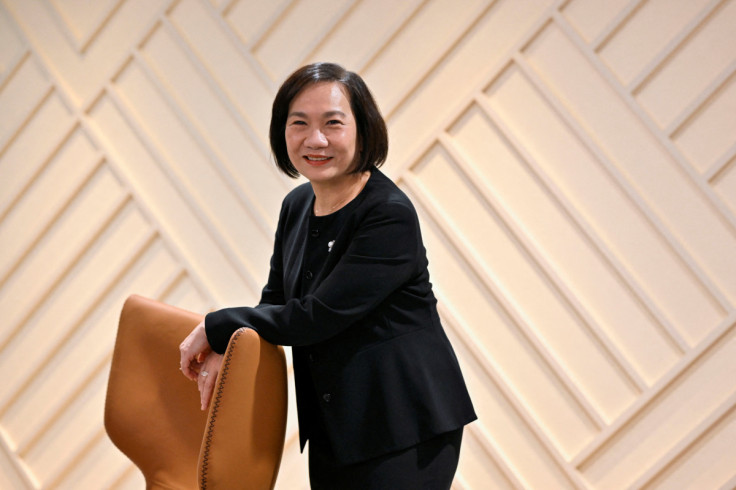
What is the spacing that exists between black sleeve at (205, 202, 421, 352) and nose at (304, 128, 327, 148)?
0.15 metres

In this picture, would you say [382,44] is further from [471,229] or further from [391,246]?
[391,246]

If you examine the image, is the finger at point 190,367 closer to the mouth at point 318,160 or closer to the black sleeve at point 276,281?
the black sleeve at point 276,281

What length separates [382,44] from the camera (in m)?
2.38

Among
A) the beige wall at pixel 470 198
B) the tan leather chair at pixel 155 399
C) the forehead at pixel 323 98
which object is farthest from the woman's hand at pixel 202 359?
the beige wall at pixel 470 198

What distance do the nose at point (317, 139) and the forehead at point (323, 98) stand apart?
4cm

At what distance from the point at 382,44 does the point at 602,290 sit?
942mm

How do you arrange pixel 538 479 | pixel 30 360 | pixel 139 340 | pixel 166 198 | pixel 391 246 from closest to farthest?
1. pixel 391 246
2. pixel 139 340
3. pixel 538 479
4. pixel 166 198
5. pixel 30 360

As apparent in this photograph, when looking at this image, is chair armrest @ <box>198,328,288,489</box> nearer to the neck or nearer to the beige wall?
the neck

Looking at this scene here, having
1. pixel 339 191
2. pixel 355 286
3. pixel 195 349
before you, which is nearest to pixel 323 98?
pixel 339 191

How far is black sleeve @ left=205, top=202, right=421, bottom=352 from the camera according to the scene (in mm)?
1325

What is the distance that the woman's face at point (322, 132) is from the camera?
4.56 feet

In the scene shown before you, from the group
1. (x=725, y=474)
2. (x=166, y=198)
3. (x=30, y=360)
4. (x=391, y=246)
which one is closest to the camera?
(x=391, y=246)

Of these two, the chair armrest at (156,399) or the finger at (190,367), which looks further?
the chair armrest at (156,399)

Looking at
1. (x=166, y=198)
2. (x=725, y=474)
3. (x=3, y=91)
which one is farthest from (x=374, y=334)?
(x=3, y=91)
